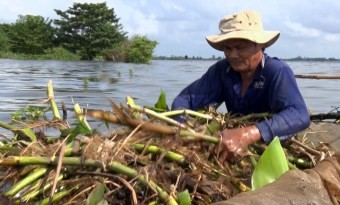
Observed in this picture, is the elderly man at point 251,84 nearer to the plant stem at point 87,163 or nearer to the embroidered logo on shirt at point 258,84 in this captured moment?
the embroidered logo on shirt at point 258,84

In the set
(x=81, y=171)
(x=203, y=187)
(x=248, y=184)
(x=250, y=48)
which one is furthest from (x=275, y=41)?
(x=81, y=171)

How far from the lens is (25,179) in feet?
6.56

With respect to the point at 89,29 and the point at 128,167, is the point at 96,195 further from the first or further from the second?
the point at 89,29

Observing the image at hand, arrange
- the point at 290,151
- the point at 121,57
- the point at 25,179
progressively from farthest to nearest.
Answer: the point at 121,57, the point at 290,151, the point at 25,179

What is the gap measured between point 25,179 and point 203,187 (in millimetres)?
716

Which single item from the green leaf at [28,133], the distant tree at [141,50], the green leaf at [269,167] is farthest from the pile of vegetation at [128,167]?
the distant tree at [141,50]

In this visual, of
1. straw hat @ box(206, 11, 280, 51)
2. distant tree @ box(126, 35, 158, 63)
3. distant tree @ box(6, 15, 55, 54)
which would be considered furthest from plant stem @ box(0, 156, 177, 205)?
distant tree @ box(6, 15, 55, 54)

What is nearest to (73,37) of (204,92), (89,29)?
(89,29)

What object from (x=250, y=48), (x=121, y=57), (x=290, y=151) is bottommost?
(x=121, y=57)

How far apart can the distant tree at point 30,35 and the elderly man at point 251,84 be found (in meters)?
51.6

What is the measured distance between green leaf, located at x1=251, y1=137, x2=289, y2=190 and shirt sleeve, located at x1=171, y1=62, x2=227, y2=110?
1251mm

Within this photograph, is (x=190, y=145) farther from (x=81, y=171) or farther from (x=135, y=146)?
(x=81, y=171)

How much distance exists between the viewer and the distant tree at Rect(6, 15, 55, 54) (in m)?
53.0

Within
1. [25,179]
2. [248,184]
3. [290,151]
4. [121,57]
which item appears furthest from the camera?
[121,57]
